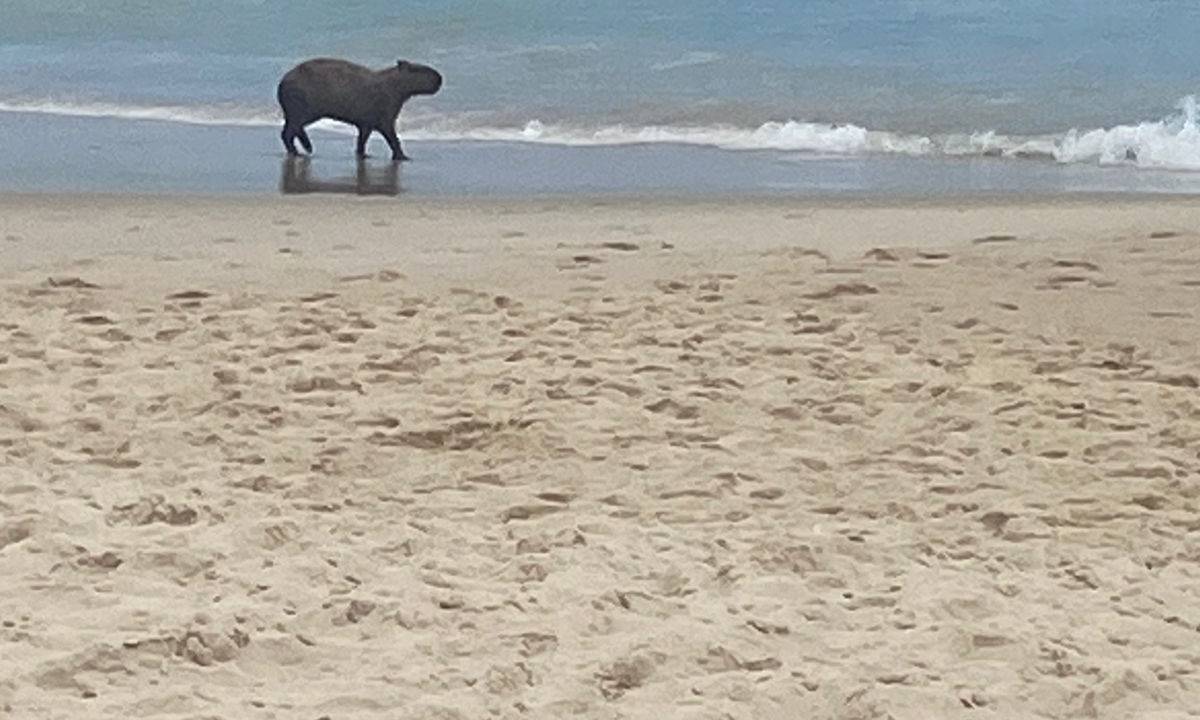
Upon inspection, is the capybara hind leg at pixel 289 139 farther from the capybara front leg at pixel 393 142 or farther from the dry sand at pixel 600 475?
the dry sand at pixel 600 475

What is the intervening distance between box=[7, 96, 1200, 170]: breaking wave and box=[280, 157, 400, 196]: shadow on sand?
4.70 feet

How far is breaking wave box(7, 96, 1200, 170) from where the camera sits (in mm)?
10562

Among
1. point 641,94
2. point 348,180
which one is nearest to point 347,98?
point 348,180

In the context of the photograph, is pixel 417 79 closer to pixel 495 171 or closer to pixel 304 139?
pixel 304 139

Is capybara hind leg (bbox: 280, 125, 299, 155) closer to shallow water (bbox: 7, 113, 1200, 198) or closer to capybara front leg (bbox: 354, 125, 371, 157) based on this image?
shallow water (bbox: 7, 113, 1200, 198)

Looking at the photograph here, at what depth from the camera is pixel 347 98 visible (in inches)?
385

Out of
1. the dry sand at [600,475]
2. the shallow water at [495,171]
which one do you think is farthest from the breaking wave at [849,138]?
the dry sand at [600,475]

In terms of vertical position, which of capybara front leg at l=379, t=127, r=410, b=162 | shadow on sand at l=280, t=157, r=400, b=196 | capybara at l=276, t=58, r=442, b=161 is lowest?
shadow on sand at l=280, t=157, r=400, b=196

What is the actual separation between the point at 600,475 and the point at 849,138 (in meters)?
6.79

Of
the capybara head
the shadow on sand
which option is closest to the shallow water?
the shadow on sand

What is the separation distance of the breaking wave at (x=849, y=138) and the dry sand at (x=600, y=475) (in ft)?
10.9

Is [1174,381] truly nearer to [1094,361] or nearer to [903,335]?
[1094,361]

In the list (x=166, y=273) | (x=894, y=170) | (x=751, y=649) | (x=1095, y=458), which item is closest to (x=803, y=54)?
(x=894, y=170)

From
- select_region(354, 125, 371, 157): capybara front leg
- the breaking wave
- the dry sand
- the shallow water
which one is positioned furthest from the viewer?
the breaking wave
